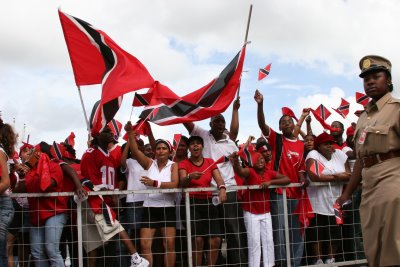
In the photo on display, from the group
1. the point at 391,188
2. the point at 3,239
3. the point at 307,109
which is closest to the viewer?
the point at 391,188

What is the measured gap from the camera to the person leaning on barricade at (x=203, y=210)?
7352 mm

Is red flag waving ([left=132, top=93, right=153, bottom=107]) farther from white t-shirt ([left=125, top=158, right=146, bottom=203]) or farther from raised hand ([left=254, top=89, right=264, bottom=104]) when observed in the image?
raised hand ([left=254, top=89, right=264, bottom=104])

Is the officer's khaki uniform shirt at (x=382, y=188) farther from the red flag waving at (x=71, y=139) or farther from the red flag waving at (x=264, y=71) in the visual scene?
the red flag waving at (x=71, y=139)

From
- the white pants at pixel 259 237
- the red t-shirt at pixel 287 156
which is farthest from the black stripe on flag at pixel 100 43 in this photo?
the white pants at pixel 259 237

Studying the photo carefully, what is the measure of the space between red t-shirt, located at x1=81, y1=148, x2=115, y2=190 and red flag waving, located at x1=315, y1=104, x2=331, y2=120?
13.3ft

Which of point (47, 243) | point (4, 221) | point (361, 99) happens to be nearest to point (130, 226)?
point (47, 243)

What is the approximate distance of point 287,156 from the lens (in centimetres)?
833

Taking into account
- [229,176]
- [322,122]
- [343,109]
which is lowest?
[229,176]

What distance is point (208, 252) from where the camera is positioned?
7.43m

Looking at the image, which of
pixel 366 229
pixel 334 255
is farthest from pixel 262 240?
pixel 366 229

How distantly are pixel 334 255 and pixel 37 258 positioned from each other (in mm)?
4052

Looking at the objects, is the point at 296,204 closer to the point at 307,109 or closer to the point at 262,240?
the point at 262,240

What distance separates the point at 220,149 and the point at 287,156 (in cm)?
104

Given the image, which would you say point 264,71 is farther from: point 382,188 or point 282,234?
point 382,188
